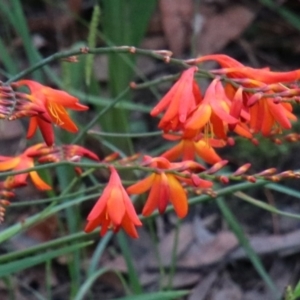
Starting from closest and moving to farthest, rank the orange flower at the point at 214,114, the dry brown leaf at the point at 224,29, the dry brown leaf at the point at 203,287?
1. the orange flower at the point at 214,114
2. the dry brown leaf at the point at 203,287
3. the dry brown leaf at the point at 224,29

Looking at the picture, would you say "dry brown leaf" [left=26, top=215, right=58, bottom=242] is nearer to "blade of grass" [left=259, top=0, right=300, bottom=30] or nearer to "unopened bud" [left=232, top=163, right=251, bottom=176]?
"blade of grass" [left=259, top=0, right=300, bottom=30]

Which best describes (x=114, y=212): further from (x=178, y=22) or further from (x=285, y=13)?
(x=178, y=22)

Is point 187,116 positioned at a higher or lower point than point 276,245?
higher

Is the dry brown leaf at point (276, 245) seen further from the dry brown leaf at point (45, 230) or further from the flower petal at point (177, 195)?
the flower petal at point (177, 195)

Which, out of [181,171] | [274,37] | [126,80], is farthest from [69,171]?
[274,37]

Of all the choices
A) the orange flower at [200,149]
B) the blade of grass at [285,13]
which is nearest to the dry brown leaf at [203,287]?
the blade of grass at [285,13]

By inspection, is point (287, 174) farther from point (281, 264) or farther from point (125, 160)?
point (281, 264)

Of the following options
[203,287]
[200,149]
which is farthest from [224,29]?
[200,149]

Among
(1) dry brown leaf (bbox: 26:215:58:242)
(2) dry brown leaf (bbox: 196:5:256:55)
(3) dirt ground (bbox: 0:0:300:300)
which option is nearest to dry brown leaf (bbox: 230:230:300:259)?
(3) dirt ground (bbox: 0:0:300:300)
